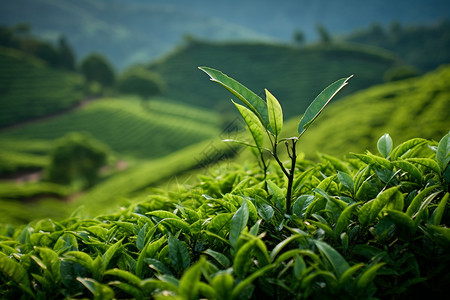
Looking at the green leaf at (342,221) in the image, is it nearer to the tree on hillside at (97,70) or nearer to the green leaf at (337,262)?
the green leaf at (337,262)

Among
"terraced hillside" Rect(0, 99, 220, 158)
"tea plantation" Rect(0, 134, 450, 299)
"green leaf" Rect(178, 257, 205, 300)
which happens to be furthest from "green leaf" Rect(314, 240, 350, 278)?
"terraced hillside" Rect(0, 99, 220, 158)

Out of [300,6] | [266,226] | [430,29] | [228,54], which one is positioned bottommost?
[266,226]

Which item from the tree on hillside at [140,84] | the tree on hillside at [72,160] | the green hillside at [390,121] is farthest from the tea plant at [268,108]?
the tree on hillside at [140,84]

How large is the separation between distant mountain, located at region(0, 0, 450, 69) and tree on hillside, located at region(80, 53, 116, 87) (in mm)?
70459

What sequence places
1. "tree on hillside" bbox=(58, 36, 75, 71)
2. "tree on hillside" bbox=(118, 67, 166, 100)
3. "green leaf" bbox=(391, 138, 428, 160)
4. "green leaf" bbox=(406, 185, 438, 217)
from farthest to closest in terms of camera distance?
1. "tree on hillside" bbox=(58, 36, 75, 71)
2. "tree on hillside" bbox=(118, 67, 166, 100)
3. "green leaf" bbox=(391, 138, 428, 160)
4. "green leaf" bbox=(406, 185, 438, 217)

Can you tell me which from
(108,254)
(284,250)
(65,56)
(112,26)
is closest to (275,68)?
(65,56)

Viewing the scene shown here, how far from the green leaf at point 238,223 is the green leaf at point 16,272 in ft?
2.16

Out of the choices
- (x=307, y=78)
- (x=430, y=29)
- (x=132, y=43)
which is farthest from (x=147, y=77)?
(x=132, y=43)

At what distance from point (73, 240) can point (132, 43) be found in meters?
132

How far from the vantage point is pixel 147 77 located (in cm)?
3719

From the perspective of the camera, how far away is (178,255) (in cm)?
88

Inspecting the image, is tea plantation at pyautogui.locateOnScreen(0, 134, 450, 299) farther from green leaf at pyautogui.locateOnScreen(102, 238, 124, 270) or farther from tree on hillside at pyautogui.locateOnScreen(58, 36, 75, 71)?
tree on hillside at pyautogui.locateOnScreen(58, 36, 75, 71)

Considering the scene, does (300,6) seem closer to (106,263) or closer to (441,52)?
(441,52)

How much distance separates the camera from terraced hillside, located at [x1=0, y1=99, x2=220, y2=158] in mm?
27156
